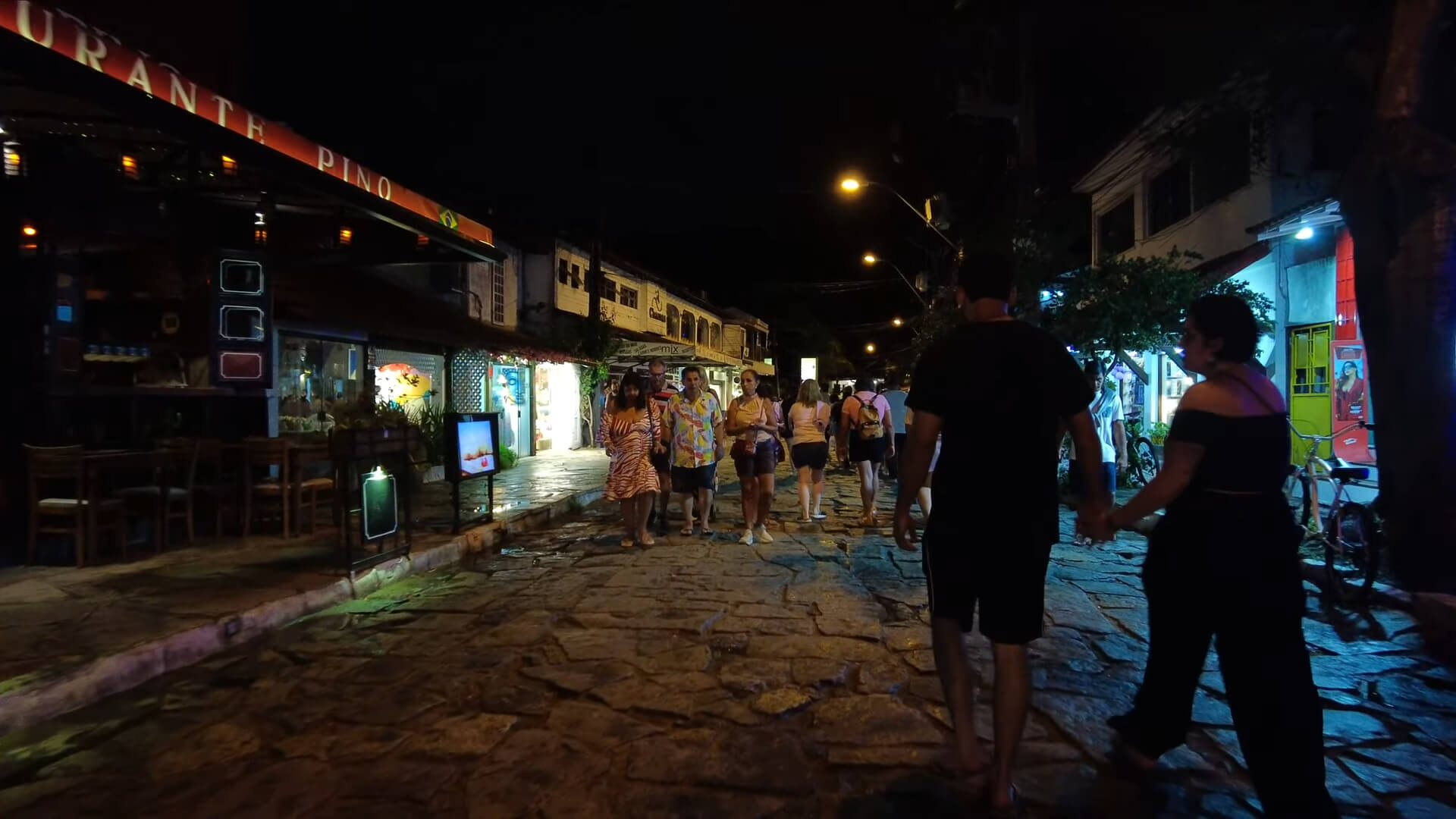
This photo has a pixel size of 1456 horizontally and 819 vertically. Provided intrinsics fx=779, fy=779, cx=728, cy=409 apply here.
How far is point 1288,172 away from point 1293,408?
11.6 feet

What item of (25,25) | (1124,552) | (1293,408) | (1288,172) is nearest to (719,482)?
(1124,552)

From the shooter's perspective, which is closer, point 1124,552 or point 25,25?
point 25,25

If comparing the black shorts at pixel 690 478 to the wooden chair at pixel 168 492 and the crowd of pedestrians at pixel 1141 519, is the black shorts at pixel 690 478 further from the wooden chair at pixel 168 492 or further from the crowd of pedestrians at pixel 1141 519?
the crowd of pedestrians at pixel 1141 519

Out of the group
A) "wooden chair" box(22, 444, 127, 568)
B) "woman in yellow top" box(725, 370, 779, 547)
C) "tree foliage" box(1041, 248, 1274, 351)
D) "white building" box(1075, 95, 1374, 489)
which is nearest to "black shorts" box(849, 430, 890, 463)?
"woman in yellow top" box(725, 370, 779, 547)

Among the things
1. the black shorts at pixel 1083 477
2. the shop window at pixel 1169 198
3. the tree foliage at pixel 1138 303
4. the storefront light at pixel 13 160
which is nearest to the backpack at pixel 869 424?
the black shorts at pixel 1083 477

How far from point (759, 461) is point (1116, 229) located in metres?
14.8

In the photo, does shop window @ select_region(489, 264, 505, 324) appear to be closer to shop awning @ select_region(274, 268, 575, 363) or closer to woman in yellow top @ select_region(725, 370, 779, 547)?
shop awning @ select_region(274, 268, 575, 363)

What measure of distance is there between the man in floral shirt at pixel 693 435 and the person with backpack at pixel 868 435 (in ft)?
5.78

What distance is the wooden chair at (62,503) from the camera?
6.43 m

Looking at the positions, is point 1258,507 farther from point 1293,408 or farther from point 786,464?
point 786,464

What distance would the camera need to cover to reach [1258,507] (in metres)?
2.73

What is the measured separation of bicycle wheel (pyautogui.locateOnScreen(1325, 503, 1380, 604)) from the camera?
215 inches

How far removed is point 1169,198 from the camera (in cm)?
1589

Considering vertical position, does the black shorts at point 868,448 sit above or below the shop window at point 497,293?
below
